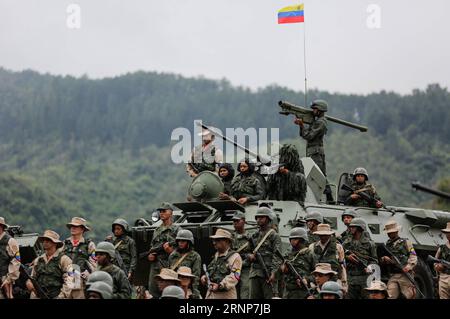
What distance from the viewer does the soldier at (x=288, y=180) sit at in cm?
2514

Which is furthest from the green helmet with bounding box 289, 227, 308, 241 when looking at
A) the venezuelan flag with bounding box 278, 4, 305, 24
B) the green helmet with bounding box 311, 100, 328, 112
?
the venezuelan flag with bounding box 278, 4, 305, 24

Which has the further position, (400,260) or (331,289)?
(400,260)

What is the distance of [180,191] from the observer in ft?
220

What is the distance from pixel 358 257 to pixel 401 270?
981 mm

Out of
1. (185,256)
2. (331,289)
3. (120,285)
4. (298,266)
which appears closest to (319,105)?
(298,266)

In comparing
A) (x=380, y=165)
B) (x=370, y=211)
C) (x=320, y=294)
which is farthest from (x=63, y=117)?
(x=320, y=294)

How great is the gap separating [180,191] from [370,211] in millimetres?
41412

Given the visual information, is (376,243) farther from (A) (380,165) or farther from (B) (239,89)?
(B) (239,89)

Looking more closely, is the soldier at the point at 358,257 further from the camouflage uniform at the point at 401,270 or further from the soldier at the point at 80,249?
the soldier at the point at 80,249

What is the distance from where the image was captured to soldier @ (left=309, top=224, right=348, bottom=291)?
22047 millimetres

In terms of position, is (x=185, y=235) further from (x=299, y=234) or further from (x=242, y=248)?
(x=299, y=234)

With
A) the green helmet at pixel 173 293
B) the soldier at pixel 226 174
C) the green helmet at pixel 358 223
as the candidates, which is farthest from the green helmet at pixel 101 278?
the soldier at pixel 226 174

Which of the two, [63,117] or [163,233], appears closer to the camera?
[163,233]

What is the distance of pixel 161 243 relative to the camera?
23.9m
